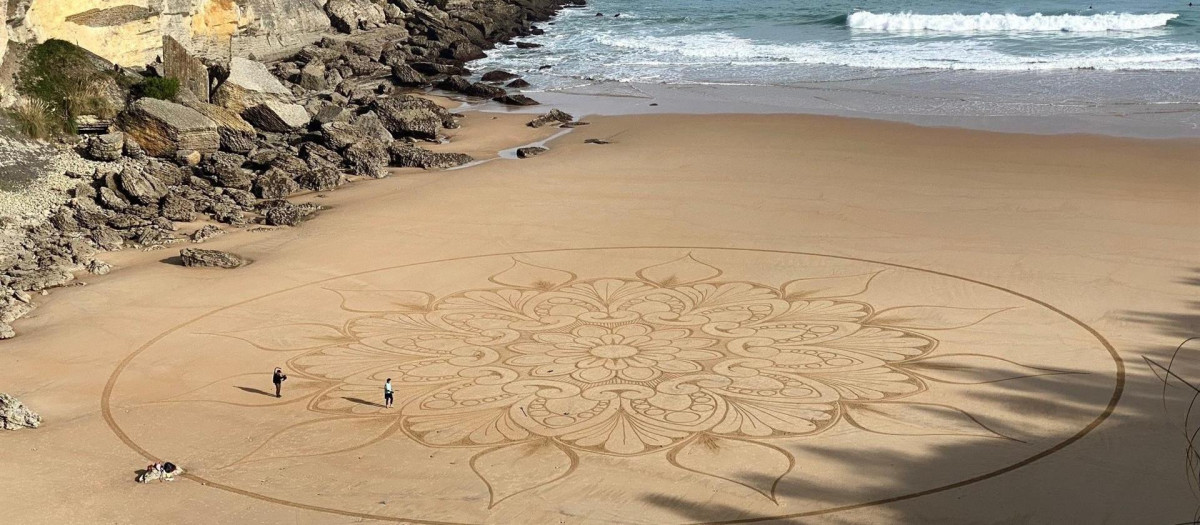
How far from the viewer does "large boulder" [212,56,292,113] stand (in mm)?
26828

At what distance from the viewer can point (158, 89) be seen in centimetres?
2623

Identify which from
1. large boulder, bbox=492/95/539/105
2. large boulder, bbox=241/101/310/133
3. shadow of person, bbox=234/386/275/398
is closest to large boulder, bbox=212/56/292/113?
large boulder, bbox=241/101/310/133

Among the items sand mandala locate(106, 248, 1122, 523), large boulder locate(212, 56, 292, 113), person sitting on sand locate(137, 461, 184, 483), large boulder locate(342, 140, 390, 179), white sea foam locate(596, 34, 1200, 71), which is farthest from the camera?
white sea foam locate(596, 34, 1200, 71)

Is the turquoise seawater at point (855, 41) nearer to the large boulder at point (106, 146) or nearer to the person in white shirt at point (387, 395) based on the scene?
the large boulder at point (106, 146)

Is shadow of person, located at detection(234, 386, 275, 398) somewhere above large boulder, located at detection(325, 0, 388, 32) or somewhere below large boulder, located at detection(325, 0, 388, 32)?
below

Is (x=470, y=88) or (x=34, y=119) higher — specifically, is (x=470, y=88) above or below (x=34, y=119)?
below

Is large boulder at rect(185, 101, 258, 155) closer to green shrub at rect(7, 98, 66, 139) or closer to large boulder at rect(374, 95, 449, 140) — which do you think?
green shrub at rect(7, 98, 66, 139)

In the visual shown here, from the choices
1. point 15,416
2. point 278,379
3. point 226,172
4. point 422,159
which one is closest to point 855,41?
point 422,159

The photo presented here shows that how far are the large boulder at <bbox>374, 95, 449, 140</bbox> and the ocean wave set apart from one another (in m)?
27.4

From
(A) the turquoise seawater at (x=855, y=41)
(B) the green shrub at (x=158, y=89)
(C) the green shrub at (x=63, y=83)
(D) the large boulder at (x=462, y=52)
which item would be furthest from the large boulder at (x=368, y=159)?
→ (D) the large boulder at (x=462, y=52)

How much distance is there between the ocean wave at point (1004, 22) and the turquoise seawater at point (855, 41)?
5 centimetres

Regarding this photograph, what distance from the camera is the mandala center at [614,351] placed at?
13852mm

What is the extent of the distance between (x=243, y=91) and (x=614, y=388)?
1712cm

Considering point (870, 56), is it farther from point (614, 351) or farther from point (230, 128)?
point (614, 351)
